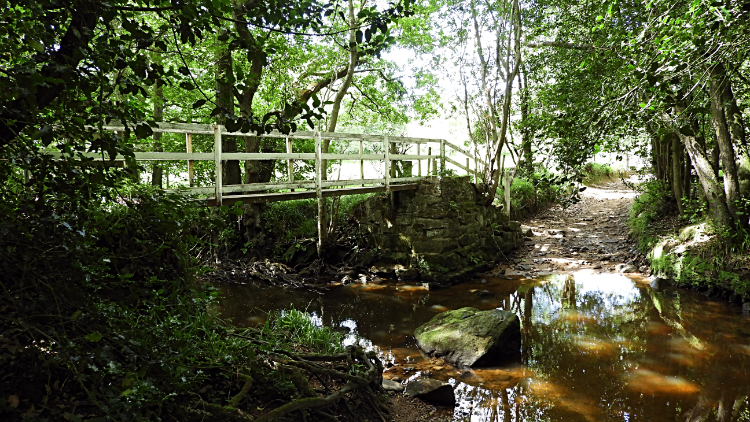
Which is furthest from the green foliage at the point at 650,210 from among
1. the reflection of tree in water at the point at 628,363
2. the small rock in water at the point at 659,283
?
the reflection of tree in water at the point at 628,363

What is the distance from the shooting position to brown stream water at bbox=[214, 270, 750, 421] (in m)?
4.29

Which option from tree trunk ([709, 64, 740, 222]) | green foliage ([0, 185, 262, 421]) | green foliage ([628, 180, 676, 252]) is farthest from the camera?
green foliage ([628, 180, 676, 252])

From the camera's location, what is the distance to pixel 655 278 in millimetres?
8750

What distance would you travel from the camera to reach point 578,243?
12.2m

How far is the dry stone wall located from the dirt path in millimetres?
933

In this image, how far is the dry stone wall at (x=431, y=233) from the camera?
9742mm

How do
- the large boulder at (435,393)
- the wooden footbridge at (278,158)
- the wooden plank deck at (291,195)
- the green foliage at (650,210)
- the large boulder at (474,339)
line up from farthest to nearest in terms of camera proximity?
the green foliage at (650,210) < the wooden plank deck at (291,195) < the wooden footbridge at (278,158) < the large boulder at (474,339) < the large boulder at (435,393)

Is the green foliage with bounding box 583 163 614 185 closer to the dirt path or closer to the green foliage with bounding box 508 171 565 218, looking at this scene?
the dirt path

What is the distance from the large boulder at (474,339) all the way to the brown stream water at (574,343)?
147 millimetres

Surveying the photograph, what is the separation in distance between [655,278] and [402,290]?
196 inches

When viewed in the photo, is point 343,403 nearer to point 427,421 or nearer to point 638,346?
point 427,421

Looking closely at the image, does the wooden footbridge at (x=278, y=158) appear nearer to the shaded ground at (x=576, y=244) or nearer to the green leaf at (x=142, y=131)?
the green leaf at (x=142, y=131)

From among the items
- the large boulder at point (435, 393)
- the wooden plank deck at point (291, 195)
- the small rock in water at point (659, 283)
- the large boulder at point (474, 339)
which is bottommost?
the large boulder at point (435, 393)

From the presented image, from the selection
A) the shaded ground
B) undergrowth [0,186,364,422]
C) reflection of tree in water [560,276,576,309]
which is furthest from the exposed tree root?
the shaded ground
